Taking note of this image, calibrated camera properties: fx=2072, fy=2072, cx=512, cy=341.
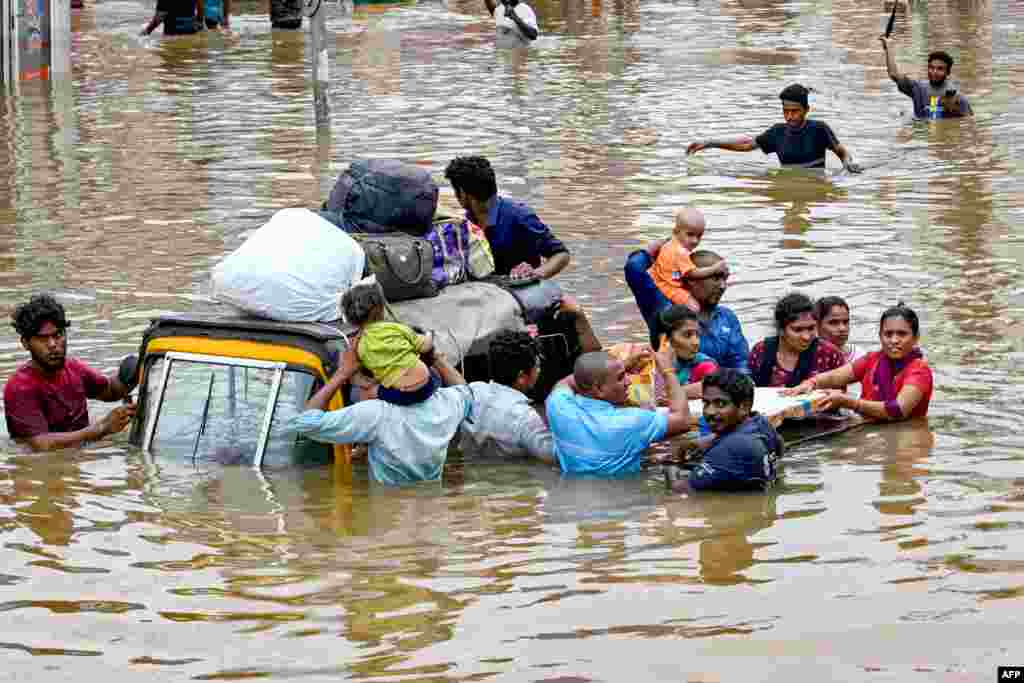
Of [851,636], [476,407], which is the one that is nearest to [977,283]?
[476,407]

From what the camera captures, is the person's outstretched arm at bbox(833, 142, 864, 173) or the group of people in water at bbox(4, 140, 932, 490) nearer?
the group of people in water at bbox(4, 140, 932, 490)

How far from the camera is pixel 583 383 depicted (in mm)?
9180

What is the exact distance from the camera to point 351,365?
900 centimetres

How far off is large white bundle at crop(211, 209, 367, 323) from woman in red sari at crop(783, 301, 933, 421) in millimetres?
2219

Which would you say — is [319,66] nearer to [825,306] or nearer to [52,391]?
[825,306]

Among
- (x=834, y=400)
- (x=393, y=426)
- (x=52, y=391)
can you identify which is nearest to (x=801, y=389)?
(x=834, y=400)

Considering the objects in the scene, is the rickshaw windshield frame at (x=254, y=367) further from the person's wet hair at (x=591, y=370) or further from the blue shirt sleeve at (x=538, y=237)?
the blue shirt sleeve at (x=538, y=237)

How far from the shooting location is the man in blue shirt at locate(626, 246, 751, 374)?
10.2 metres

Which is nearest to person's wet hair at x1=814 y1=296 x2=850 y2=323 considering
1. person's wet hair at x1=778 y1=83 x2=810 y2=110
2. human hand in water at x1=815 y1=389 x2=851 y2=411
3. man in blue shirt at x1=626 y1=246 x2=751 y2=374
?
man in blue shirt at x1=626 y1=246 x2=751 y2=374

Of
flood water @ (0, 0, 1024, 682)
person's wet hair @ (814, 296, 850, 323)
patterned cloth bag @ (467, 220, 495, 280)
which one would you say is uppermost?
patterned cloth bag @ (467, 220, 495, 280)

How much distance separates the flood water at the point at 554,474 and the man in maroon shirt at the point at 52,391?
0.12m

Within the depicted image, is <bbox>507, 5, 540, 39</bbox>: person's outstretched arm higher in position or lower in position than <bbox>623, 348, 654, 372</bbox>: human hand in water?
higher

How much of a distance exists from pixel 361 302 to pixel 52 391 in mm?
1858

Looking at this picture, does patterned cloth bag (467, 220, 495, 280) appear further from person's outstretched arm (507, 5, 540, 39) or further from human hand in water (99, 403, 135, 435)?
person's outstretched arm (507, 5, 540, 39)
